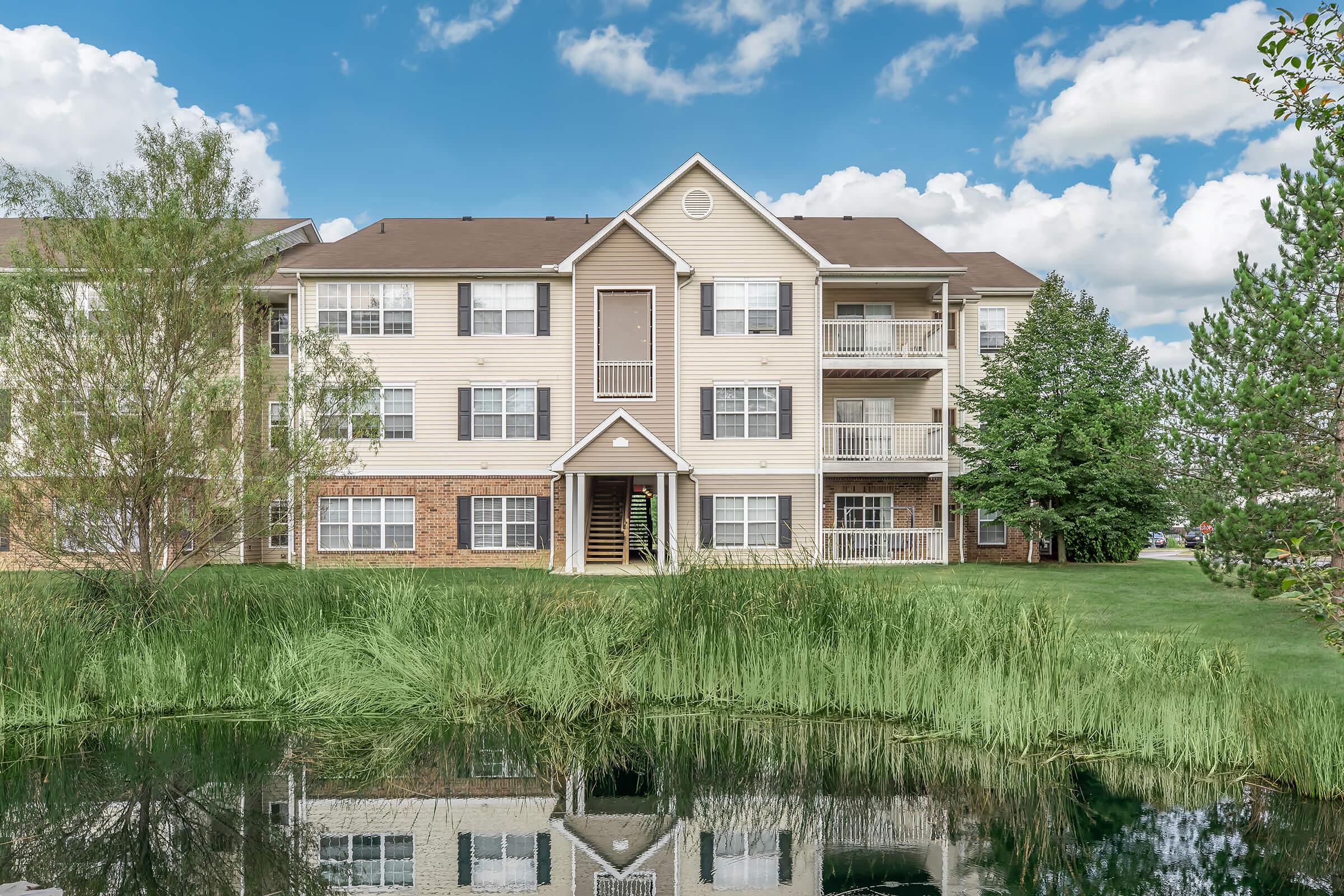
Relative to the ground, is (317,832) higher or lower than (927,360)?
lower

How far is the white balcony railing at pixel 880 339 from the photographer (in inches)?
934

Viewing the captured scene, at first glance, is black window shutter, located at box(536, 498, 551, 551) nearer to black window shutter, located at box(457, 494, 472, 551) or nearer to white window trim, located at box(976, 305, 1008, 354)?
black window shutter, located at box(457, 494, 472, 551)

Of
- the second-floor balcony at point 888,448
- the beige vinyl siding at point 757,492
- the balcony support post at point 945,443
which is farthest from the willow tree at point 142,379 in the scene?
the balcony support post at point 945,443

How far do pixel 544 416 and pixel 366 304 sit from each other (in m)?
6.16

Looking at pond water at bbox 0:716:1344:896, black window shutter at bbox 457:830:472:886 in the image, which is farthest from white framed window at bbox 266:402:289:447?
black window shutter at bbox 457:830:472:886

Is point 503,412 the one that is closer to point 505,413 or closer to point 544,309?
point 505,413

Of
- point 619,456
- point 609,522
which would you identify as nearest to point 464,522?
point 609,522

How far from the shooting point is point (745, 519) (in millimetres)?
23391

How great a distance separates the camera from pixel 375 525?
76.8 feet

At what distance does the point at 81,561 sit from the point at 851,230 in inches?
929

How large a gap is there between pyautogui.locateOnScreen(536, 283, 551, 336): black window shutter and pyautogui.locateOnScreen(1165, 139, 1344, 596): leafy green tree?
16.0 meters

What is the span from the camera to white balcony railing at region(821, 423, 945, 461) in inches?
927

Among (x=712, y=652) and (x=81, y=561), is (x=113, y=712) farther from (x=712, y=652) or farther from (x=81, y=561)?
(x=712, y=652)

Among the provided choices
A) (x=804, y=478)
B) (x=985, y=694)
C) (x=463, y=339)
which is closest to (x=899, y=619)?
(x=985, y=694)
